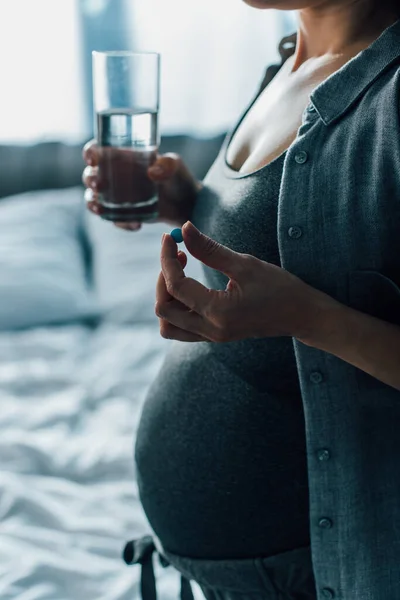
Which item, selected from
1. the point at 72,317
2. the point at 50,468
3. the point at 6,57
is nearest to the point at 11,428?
the point at 50,468

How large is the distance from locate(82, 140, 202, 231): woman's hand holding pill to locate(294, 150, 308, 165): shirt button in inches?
13.7

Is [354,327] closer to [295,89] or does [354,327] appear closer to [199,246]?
[199,246]

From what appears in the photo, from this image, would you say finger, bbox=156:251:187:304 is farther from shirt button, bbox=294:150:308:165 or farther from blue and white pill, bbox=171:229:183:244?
shirt button, bbox=294:150:308:165

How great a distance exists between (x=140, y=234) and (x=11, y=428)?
0.89m

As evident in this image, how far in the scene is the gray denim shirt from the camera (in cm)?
72

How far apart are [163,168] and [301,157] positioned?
363 mm

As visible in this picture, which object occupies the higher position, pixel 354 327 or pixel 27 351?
pixel 354 327

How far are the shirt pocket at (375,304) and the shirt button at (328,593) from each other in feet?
0.65

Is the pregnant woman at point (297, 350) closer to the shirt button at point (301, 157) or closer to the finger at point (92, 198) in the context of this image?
the shirt button at point (301, 157)

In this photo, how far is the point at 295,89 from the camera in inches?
37.1

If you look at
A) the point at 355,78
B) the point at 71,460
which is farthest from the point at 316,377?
the point at 71,460

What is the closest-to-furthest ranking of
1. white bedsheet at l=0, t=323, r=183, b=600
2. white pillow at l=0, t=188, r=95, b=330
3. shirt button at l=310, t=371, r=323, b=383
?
shirt button at l=310, t=371, r=323, b=383, white bedsheet at l=0, t=323, r=183, b=600, white pillow at l=0, t=188, r=95, b=330

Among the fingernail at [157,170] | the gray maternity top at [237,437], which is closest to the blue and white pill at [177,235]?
the gray maternity top at [237,437]

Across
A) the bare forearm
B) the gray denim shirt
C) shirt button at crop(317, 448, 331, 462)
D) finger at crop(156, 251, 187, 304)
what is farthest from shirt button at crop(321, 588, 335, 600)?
finger at crop(156, 251, 187, 304)
